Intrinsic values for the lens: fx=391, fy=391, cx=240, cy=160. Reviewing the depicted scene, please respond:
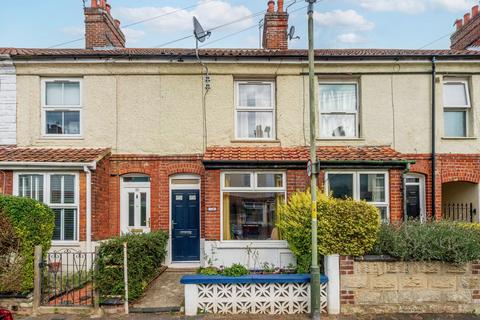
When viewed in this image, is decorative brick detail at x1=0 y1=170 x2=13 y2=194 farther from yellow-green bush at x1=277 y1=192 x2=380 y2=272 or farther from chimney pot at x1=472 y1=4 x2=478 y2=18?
chimney pot at x1=472 y1=4 x2=478 y2=18

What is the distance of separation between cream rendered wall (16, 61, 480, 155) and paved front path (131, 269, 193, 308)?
3.62 metres

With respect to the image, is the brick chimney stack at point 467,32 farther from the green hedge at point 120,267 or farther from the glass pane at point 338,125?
the green hedge at point 120,267

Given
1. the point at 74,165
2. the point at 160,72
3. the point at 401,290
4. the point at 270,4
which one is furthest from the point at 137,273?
the point at 270,4

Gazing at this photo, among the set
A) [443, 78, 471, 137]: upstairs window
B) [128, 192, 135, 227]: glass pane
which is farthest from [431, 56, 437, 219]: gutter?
[128, 192, 135, 227]: glass pane

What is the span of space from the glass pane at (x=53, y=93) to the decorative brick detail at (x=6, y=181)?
2449 millimetres

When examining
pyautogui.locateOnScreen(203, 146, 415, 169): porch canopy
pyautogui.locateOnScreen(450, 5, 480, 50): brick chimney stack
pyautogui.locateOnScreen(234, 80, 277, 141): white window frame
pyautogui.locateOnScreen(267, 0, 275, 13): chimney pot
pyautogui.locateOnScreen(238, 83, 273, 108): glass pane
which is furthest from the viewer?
pyautogui.locateOnScreen(450, 5, 480, 50): brick chimney stack

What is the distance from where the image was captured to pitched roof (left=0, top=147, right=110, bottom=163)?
1027 centimetres

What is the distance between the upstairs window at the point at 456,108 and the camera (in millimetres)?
11883

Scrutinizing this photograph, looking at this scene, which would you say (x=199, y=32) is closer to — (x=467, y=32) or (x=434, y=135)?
(x=434, y=135)

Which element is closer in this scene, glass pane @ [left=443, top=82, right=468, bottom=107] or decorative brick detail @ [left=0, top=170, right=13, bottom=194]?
decorative brick detail @ [left=0, top=170, right=13, bottom=194]

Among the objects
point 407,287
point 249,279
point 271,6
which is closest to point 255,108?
point 271,6

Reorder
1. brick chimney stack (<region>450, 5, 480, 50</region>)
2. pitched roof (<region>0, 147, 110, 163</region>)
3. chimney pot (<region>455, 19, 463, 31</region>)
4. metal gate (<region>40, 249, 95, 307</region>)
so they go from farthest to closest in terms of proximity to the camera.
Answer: chimney pot (<region>455, 19, 463, 31</region>), brick chimney stack (<region>450, 5, 480, 50</region>), pitched roof (<region>0, 147, 110, 163</region>), metal gate (<region>40, 249, 95, 307</region>)

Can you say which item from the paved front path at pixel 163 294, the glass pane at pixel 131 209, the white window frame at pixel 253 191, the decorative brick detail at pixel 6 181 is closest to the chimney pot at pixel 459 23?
the white window frame at pixel 253 191

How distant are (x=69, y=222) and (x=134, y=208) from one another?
72.8 inches
